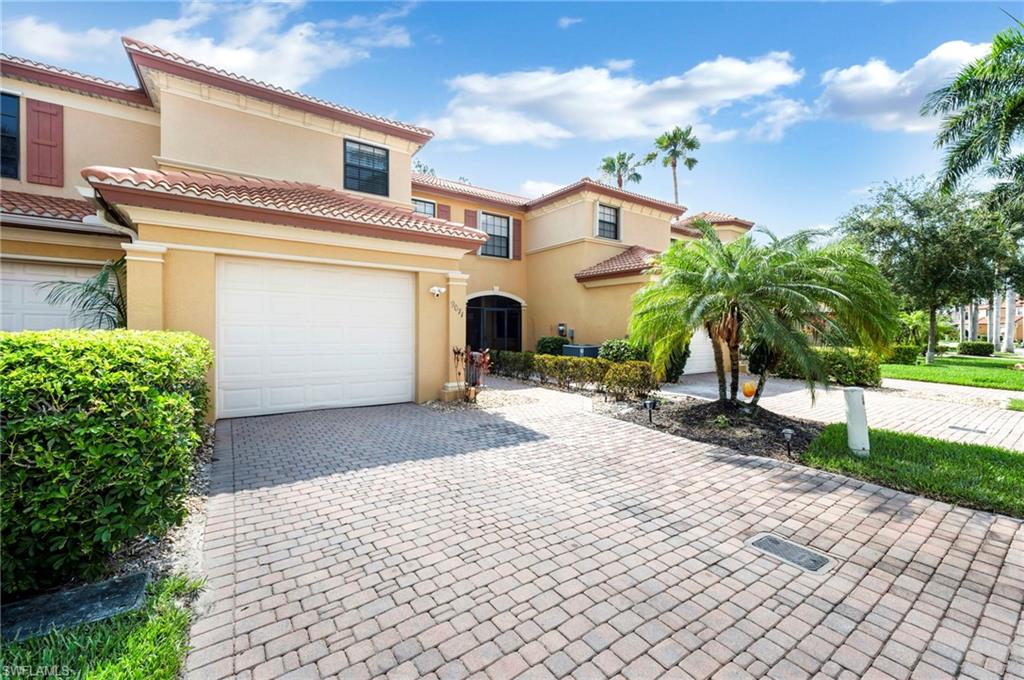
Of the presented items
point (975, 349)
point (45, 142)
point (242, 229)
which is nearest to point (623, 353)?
point (242, 229)

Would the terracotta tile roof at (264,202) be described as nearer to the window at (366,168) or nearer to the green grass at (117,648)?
the window at (366,168)

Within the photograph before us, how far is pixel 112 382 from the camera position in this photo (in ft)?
10.5

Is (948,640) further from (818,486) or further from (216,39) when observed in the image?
(216,39)

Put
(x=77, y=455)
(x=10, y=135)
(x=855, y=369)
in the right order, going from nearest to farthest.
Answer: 1. (x=77, y=455)
2. (x=10, y=135)
3. (x=855, y=369)

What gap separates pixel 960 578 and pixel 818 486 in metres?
1.99

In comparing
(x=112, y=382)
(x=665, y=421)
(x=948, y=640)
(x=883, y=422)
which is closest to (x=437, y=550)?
(x=112, y=382)

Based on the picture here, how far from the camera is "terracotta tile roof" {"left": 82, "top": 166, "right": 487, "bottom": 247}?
7.22 meters

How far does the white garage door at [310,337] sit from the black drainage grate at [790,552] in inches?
309

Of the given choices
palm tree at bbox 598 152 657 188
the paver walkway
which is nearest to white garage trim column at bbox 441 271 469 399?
the paver walkway

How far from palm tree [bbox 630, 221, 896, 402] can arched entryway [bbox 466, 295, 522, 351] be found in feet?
34.9

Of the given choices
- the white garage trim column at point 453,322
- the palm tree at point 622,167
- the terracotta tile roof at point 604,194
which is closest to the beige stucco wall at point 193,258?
the white garage trim column at point 453,322

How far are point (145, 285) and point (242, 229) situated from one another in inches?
70.9

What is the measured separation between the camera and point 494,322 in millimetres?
19125

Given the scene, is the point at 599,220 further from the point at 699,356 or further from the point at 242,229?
the point at 242,229
